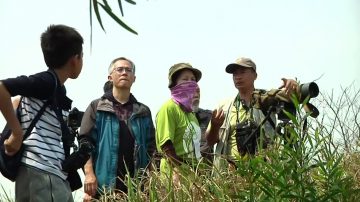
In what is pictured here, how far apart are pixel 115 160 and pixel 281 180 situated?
1.66 metres

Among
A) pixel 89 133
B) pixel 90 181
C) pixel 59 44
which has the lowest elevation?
pixel 90 181

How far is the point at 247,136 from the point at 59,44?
1.56 m

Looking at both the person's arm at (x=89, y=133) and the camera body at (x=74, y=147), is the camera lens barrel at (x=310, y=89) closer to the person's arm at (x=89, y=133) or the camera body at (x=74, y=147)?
the camera body at (x=74, y=147)

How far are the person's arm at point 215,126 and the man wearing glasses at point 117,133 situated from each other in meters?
0.36

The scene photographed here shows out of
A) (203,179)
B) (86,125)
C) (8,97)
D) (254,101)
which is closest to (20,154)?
(8,97)

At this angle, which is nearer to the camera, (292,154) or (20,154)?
(292,154)

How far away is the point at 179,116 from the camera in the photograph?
4621 millimetres

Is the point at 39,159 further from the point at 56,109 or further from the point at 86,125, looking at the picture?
the point at 86,125

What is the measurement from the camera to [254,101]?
15.5ft

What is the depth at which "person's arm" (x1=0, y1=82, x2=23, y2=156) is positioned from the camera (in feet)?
10.1

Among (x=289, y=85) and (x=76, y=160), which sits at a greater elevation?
(x=289, y=85)

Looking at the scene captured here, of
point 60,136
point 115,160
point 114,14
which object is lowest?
point 115,160

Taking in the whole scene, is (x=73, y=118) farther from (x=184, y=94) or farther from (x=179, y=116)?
(x=184, y=94)

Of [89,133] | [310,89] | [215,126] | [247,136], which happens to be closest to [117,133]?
[89,133]
